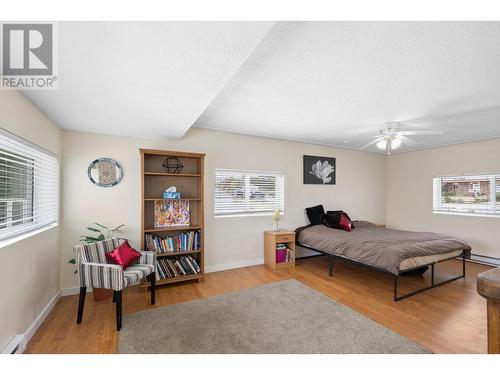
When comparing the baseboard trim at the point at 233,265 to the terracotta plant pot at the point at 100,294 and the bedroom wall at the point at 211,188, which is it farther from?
the terracotta plant pot at the point at 100,294

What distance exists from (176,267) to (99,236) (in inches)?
42.2

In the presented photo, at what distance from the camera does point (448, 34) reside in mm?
1439

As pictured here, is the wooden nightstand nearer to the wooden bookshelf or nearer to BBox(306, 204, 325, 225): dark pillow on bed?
BBox(306, 204, 325, 225): dark pillow on bed

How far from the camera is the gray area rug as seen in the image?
1.91m

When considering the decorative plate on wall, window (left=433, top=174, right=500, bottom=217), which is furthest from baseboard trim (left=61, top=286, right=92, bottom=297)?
window (left=433, top=174, right=500, bottom=217)

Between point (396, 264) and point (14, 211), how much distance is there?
392cm

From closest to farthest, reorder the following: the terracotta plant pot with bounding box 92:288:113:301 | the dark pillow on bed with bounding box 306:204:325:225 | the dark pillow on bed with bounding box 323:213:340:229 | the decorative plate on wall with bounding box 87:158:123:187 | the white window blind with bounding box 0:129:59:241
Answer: the white window blind with bounding box 0:129:59:241 → the terracotta plant pot with bounding box 92:288:113:301 → the decorative plate on wall with bounding box 87:158:123:187 → the dark pillow on bed with bounding box 323:213:340:229 → the dark pillow on bed with bounding box 306:204:325:225

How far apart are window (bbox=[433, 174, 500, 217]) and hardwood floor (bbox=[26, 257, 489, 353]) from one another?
111 cm

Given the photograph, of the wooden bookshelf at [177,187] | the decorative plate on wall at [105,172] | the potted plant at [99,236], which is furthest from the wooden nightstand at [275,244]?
the decorative plate on wall at [105,172]

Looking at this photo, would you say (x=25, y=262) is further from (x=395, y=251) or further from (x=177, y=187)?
(x=395, y=251)

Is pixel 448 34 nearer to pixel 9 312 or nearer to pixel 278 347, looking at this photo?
pixel 278 347

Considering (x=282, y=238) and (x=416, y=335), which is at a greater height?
(x=282, y=238)

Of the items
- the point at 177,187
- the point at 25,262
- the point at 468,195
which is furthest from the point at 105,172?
the point at 468,195
